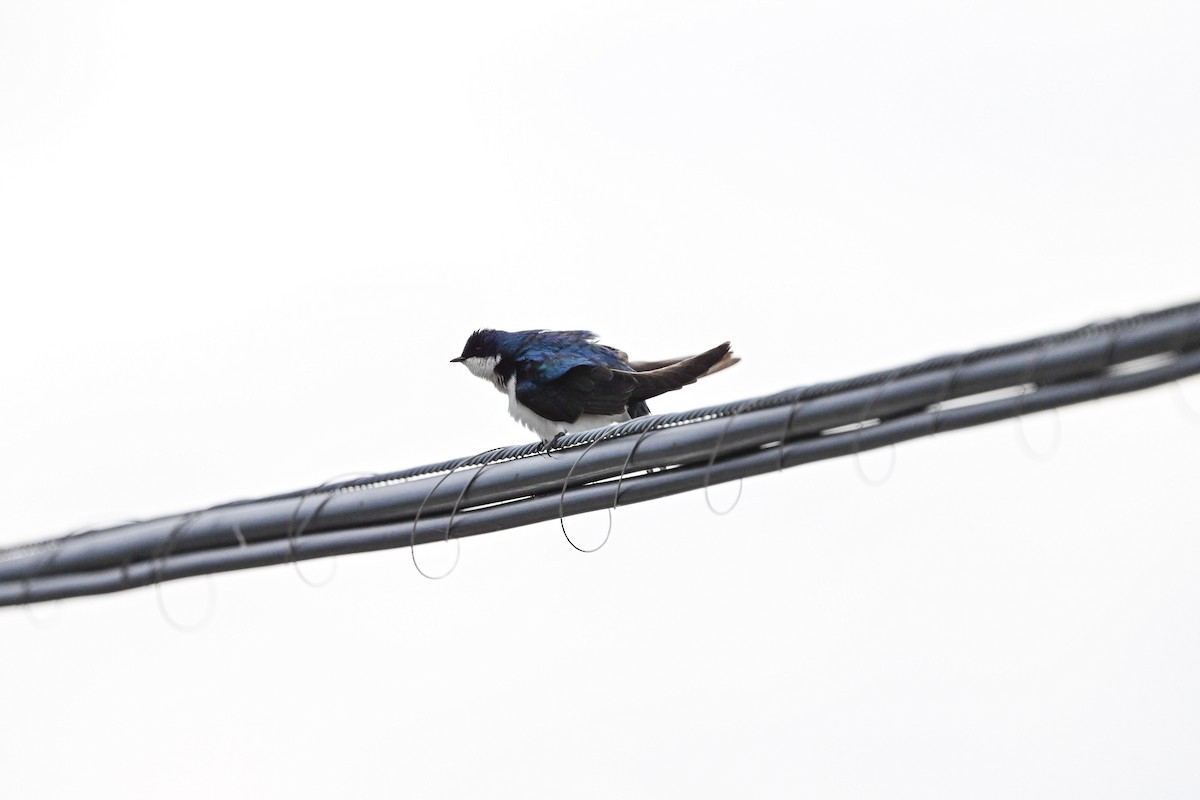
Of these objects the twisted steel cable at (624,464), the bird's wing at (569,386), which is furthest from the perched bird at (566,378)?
the twisted steel cable at (624,464)

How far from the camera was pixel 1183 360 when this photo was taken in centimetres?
373

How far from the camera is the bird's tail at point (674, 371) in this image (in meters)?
6.96

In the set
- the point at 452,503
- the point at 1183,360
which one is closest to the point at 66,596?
the point at 452,503

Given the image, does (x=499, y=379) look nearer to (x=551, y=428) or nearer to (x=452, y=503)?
(x=551, y=428)

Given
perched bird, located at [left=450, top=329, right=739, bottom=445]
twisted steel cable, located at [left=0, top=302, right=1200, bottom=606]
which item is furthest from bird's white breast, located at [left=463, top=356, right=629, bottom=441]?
twisted steel cable, located at [left=0, top=302, right=1200, bottom=606]

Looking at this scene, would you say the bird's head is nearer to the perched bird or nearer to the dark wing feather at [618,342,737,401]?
the perched bird

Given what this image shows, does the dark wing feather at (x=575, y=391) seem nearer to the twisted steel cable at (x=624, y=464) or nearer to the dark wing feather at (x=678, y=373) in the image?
the dark wing feather at (x=678, y=373)

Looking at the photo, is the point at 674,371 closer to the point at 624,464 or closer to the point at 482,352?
the point at 482,352

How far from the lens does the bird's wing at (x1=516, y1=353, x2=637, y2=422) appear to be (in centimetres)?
776

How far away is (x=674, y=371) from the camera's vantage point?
Answer: 23.8ft

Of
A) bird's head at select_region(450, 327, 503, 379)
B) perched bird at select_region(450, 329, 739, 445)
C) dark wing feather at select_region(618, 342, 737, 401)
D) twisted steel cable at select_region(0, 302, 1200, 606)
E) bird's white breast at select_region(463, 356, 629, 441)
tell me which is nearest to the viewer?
twisted steel cable at select_region(0, 302, 1200, 606)

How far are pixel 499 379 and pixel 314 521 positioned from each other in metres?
2.67

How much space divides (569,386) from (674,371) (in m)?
0.78

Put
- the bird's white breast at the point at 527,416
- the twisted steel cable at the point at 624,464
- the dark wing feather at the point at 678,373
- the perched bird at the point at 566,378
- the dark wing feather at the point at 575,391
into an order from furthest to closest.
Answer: the bird's white breast at the point at 527,416 < the dark wing feather at the point at 575,391 < the perched bird at the point at 566,378 < the dark wing feather at the point at 678,373 < the twisted steel cable at the point at 624,464
